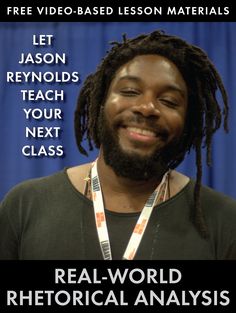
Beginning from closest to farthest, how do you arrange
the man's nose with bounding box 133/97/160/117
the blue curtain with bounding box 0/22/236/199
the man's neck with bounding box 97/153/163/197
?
the man's nose with bounding box 133/97/160/117
the man's neck with bounding box 97/153/163/197
the blue curtain with bounding box 0/22/236/199

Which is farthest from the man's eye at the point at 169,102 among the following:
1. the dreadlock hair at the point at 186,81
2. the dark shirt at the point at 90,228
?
the dark shirt at the point at 90,228

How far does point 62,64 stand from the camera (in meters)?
2.29

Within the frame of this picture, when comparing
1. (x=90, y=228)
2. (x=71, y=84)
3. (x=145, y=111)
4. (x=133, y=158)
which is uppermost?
(x=71, y=84)

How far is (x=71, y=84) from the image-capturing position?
2.30m

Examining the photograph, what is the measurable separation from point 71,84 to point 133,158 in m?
1.28

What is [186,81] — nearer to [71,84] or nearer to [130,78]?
[130,78]

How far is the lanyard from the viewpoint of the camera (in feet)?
3.47

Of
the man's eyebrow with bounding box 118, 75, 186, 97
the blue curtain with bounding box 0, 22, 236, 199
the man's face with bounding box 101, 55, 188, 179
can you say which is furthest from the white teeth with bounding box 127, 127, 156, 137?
the blue curtain with bounding box 0, 22, 236, 199

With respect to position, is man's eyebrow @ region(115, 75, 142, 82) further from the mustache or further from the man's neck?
the man's neck

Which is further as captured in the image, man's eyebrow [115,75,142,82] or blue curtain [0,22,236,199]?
blue curtain [0,22,236,199]

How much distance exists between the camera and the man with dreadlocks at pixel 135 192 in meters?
1.07

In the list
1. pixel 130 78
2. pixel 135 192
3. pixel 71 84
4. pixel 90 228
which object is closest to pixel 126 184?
pixel 135 192
